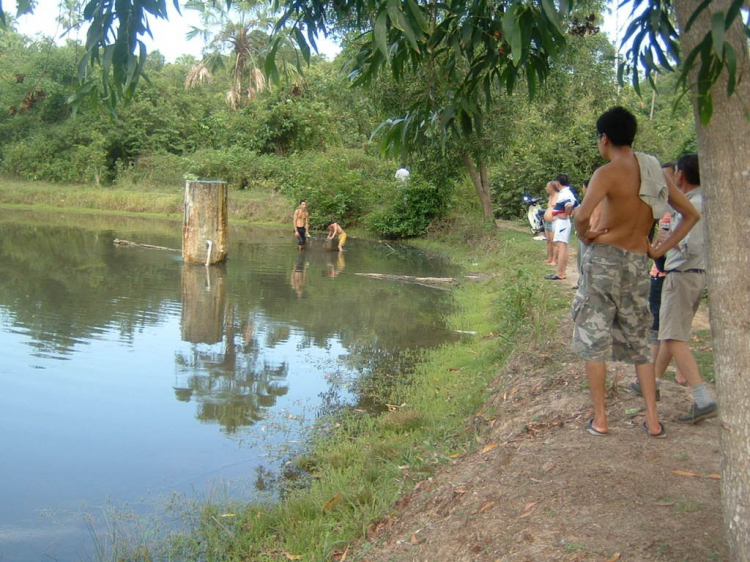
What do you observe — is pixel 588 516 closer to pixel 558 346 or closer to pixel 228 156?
pixel 558 346

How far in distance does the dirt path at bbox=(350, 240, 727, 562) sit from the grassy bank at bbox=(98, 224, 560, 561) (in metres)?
0.27

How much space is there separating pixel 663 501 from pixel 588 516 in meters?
0.41

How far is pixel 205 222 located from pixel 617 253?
13.6 meters

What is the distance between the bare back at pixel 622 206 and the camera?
452 cm

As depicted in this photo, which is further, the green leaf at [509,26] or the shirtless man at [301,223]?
the shirtless man at [301,223]

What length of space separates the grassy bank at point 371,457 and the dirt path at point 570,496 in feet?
0.87

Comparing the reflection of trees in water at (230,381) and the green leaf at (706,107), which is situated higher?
the green leaf at (706,107)

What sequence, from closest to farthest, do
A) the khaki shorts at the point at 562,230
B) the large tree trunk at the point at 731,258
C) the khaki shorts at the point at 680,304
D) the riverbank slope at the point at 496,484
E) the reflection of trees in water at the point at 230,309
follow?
the large tree trunk at the point at 731,258 < the riverbank slope at the point at 496,484 < the khaki shorts at the point at 680,304 < the reflection of trees in water at the point at 230,309 < the khaki shorts at the point at 562,230

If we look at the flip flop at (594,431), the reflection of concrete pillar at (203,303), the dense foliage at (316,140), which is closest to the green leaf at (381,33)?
the flip flop at (594,431)

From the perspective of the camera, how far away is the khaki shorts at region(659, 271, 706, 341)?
5.18m

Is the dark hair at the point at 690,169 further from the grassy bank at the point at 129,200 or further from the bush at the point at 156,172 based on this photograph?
the bush at the point at 156,172

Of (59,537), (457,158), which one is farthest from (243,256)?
(59,537)

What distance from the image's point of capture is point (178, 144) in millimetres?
39031

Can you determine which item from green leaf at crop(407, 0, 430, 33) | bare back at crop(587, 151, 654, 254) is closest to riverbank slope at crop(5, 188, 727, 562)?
bare back at crop(587, 151, 654, 254)
